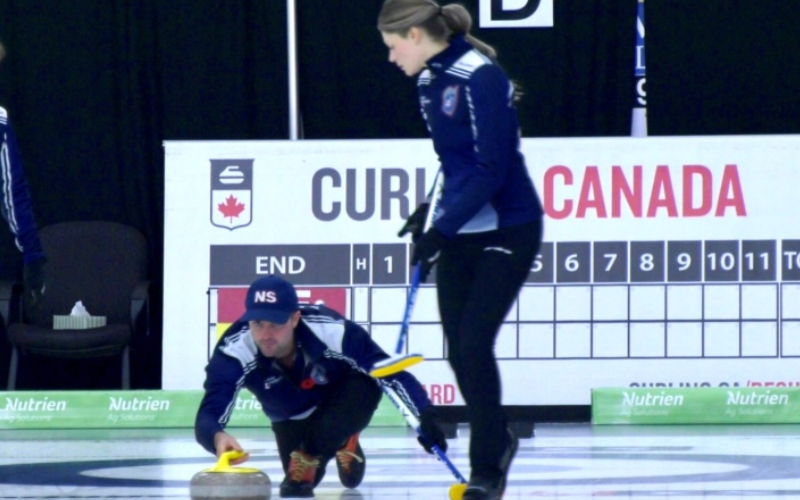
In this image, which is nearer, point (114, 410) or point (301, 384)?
point (301, 384)

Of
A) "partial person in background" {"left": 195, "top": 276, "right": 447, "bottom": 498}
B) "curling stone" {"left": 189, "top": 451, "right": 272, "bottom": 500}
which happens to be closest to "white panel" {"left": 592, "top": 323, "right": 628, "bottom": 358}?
"partial person in background" {"left": 195, "top": 276, "right": 447, "bottom": 498}

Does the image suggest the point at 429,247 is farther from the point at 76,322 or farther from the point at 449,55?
the point at 76,322

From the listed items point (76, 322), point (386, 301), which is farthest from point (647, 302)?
point (76, 322)

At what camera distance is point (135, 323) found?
18.9ft

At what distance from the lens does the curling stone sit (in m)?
2.85

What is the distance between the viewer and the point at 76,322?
5898 millimetres

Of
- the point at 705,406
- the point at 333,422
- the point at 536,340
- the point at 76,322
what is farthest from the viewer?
the point at 76,322

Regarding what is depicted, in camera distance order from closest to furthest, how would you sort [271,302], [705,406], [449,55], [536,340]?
[449,55], [271,302], [705,406], [536,340]

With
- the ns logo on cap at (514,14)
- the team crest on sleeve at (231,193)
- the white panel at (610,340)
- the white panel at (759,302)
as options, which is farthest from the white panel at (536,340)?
the ns logo on cap at (514,14)

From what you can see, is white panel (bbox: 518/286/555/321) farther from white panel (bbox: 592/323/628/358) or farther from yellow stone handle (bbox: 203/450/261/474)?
yellow stone handle (bbox: 203/450/261/474)

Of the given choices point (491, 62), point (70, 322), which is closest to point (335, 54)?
point (70, 322)

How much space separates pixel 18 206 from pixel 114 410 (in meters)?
1.75

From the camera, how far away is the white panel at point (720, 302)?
17.6 feet

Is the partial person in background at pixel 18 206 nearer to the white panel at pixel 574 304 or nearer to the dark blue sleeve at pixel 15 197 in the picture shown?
the dark blue sleeve at pixel 15 197
